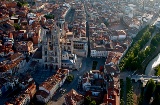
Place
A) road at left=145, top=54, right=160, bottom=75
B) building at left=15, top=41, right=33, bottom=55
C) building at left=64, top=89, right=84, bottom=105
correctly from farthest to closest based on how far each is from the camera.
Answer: road at left=145, top=54, right=160, bottom=75 < building at left=15, top=41, right=33, bottom=55 < building at left=64, top=89, right=84, bottom=105

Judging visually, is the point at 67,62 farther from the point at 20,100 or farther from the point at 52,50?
the point at 20,100

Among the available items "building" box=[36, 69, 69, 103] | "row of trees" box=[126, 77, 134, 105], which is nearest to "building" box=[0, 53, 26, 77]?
"building" box=[36, 69, 69, 103]

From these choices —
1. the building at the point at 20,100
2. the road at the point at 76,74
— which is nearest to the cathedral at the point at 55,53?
the road at the point at 76,74

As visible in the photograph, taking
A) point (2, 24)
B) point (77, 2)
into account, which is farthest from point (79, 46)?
point (77, 2)

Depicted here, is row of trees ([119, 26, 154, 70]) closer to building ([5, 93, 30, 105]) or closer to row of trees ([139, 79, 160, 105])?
row of trees ([139, 79, 160, 105])

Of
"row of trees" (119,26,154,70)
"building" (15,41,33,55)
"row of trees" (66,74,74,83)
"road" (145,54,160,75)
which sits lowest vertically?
"road" (145,54,160,75)

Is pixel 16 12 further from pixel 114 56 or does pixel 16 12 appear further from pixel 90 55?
pixel 114 56

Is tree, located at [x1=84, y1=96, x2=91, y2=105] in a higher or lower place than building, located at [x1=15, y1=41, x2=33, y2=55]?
lower
